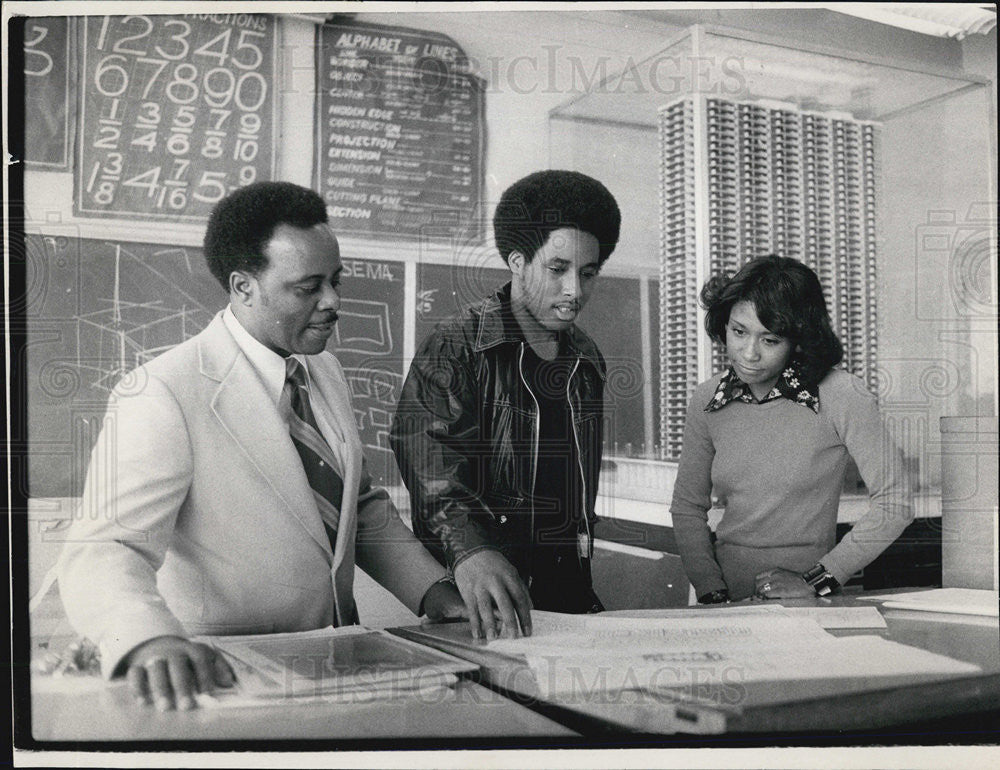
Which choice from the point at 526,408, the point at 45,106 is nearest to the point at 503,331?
the point at 526,408

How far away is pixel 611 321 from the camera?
1.72 metres

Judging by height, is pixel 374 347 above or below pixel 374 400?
above

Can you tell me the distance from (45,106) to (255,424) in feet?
2.48

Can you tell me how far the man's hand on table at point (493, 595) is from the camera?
1528 mm

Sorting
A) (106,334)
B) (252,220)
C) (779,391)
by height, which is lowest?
(779,391)

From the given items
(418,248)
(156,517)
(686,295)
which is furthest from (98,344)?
(686,295)

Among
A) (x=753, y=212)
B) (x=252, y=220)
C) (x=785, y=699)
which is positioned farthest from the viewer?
(x=753, y=212)

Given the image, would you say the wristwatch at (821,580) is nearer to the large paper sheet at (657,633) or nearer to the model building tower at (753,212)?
the large paper sheet at (657,633)

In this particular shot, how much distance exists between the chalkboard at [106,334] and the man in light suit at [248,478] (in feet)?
0.13

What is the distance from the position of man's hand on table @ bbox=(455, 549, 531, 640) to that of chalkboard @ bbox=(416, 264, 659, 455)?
32 cm

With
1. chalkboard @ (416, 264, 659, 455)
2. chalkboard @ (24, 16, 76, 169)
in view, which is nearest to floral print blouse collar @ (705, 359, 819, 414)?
chalkboard @ (416, 264, 659, 455)

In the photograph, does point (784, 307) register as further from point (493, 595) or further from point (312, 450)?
point (312, 450)

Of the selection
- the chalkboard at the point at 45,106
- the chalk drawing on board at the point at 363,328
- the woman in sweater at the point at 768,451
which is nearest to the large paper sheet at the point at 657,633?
the woman in sweater at the point at 768,451

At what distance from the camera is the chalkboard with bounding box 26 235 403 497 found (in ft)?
5.44
